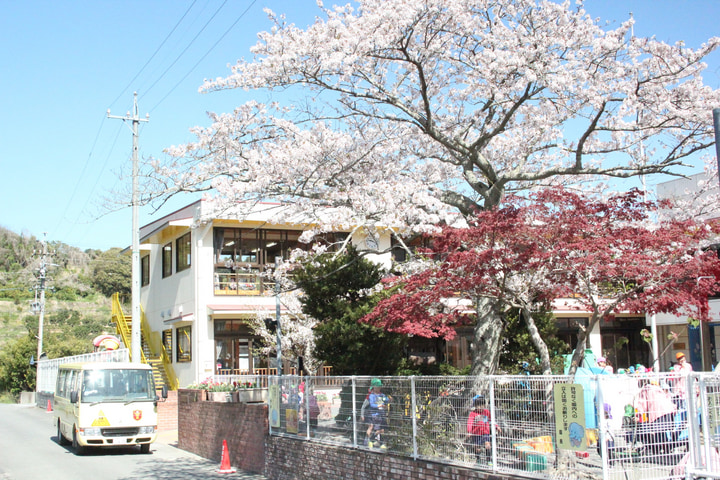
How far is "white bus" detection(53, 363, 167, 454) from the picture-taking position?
1719 cm

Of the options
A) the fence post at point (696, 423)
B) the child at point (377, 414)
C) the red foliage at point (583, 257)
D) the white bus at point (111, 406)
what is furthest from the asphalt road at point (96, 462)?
the fence post at point (696, 423)

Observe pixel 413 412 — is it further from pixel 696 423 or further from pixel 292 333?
pixel 292 333

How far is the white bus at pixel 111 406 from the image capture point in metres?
17.2

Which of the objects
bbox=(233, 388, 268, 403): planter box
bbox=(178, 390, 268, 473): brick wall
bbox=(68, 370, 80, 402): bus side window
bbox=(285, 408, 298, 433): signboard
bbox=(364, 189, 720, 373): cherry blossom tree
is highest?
bbox=(364, 189, 720, 373): cherry blossom tree

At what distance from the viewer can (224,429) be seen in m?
16.5

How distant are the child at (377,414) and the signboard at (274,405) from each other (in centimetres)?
352

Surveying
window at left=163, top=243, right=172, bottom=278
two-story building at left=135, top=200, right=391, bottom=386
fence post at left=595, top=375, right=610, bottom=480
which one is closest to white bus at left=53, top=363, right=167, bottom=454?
two-story building at left=135, top=200, right=391, bottom=386

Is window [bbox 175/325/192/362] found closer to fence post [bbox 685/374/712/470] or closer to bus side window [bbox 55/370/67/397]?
bus side window [bbox 55/370/67/397]

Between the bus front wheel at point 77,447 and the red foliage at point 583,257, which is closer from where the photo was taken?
the red foliage at point 583,257

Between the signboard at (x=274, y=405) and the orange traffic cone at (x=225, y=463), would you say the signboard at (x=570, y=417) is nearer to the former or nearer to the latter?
the signboard at (x=274, y=405)

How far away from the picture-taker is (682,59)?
11453 mm

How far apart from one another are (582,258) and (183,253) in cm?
2183

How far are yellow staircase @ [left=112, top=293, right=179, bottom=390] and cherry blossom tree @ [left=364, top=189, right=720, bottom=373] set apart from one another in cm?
2105

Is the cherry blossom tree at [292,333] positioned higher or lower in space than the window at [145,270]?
lower
